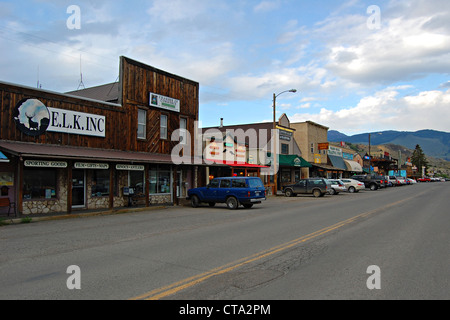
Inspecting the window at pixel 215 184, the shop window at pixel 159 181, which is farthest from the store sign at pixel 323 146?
the window at pixel 215 184

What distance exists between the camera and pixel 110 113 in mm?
20031

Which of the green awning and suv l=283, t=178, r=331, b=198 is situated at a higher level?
the green awning

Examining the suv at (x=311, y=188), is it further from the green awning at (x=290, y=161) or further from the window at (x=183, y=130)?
the window at (x=183, y=130)

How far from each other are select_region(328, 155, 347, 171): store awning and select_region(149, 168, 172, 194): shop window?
35.4 m

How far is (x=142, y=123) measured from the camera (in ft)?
72.8

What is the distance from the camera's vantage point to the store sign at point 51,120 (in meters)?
16.0

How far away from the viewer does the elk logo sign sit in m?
15.9

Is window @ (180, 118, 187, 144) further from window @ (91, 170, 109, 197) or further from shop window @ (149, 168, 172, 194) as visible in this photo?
window @ (91, 170, 109, 197)

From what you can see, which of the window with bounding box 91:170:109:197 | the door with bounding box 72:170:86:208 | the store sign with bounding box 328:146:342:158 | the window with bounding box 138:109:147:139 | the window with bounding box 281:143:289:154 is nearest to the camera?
the door with bounding box 72:170:86:208

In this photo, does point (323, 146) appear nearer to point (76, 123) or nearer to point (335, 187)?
point (335, 187)

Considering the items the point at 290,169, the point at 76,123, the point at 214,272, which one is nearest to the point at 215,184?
the point at 76,123

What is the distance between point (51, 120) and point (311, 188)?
868 inches

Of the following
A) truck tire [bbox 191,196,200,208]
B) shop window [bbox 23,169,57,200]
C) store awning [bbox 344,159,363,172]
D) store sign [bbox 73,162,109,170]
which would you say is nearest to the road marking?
store sign [bbox 73,162,109,170]

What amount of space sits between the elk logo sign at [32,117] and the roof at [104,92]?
5339 mm
